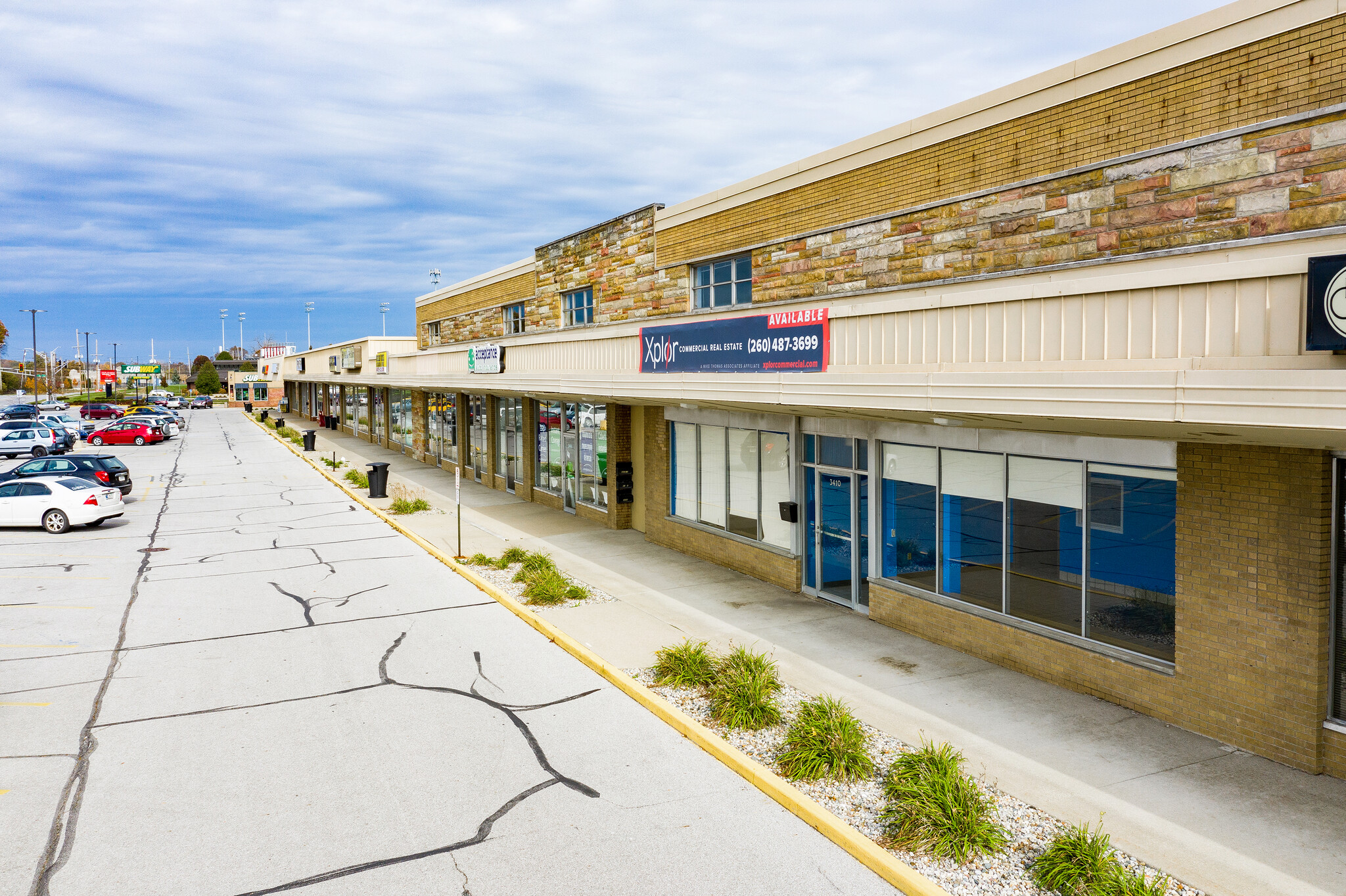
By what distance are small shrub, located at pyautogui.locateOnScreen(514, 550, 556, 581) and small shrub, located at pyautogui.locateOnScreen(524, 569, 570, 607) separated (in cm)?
49

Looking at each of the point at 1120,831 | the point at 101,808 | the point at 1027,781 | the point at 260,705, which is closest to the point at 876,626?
the point at 1027,781

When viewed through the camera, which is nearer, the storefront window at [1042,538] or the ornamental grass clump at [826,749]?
the ornamental grass clump at [826,749]

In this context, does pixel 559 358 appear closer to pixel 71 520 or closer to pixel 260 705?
pixel 260 705

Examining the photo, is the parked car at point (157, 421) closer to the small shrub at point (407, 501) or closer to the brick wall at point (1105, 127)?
the small shrub at point (407, 501)

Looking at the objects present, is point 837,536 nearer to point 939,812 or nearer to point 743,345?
point 743,345

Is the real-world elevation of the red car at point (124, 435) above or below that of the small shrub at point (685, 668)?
above

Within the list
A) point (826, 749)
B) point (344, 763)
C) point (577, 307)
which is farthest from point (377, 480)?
point (826, 749)

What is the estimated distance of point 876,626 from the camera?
1268 cm

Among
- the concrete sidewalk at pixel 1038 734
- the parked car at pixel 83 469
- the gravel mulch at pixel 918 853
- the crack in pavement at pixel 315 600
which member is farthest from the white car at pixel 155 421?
the gravel mulch at pixel 918 853

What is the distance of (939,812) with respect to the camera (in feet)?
21.6

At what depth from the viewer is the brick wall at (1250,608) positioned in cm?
767

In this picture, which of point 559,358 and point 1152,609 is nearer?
point 1152,609

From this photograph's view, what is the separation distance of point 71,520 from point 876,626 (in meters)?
20.1

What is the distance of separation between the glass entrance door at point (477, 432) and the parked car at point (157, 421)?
29265mm
